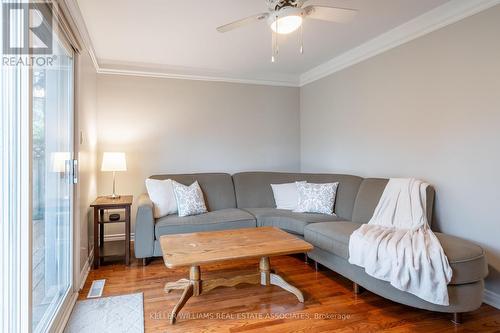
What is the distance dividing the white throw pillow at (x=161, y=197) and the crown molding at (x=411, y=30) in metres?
2.66

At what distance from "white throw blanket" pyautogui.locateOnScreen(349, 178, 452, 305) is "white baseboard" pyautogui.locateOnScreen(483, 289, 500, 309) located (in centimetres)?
64

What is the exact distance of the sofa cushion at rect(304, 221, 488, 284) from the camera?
1.96 m

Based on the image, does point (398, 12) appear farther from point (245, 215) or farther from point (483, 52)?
point (245, 215)

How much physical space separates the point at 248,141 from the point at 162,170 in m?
1.34

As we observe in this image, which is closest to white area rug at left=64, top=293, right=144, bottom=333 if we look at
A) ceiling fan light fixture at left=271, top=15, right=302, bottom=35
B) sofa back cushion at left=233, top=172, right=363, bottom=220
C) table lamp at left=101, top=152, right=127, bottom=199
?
table lamp at left=101, top=152, right=127, bottom=199

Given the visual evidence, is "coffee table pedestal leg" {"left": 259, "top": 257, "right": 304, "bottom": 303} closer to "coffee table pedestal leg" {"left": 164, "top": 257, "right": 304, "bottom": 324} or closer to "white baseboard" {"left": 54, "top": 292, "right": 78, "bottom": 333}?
"coffee table pedestal leg" {"left": 164, "top": 257, "right": 304, "bottom": 324}

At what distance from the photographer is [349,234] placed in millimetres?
2539

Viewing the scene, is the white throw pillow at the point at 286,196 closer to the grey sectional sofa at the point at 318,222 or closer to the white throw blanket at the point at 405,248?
the grey sectional sofa at the point at 318,222

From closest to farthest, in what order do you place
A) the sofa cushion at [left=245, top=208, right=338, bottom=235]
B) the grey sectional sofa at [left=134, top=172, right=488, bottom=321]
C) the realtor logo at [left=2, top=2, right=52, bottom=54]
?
the realtor logo at [left=2, top=2, right=52, bottom=54]
the grey sectional sofa at [left=134, top=172, right=488, bottom=321]
the sofa cushion at [left=245, top=208, right=338, bottom=235]

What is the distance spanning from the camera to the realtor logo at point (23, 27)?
4.29 ft

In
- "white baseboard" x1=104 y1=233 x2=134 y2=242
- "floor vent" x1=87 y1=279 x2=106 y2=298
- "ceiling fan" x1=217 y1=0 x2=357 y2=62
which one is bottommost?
"floor vent" x1=87 y1=279 x2=106 y2=298

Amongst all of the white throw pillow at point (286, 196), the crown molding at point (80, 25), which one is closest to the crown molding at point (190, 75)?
the crown molding at point (80, 25)

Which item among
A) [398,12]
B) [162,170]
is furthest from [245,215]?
[398,12]

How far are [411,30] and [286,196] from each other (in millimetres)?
2260
